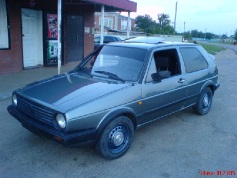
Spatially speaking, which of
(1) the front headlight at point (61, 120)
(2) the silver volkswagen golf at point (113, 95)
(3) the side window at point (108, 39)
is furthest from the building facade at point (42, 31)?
(1) the front headlight at point (61, 120)

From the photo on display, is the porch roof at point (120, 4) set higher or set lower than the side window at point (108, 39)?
higher

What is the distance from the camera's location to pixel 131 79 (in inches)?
161

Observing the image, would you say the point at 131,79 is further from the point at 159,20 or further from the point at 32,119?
the point at 159,20

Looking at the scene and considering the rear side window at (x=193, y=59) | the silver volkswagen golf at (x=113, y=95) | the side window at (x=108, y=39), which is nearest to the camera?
the silver volkswagen golf at (x=113, y=95)

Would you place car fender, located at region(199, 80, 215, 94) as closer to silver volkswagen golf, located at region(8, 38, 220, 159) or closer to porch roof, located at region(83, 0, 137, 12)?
silver volkswagen golf, located at region(8, 38, 220, 159)

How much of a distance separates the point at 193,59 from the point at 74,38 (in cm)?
792

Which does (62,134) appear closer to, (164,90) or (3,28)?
(164,90)

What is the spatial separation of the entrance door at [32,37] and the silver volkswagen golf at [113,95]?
230 inches

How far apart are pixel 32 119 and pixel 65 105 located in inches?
26.2

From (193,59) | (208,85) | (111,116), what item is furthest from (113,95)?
(208,85)

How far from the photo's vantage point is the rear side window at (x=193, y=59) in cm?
Answer: 509

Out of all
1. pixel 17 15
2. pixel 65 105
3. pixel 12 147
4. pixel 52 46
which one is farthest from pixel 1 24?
pixel 65 105

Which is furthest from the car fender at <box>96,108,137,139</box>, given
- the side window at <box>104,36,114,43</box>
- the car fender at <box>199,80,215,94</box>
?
the side window at <box>104,36,114,43</box>

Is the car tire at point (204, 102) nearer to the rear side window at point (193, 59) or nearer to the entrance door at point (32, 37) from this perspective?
the rear side window at point (193, 59)
